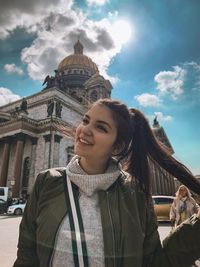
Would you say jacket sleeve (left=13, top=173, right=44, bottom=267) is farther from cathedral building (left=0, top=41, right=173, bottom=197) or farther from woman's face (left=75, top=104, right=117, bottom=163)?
cathedral building (left=0, top=41, right=173, bottom=197)

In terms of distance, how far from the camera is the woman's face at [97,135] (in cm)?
176

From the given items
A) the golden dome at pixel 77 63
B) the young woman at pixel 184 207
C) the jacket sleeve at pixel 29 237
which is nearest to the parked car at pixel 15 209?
the young woman at pixel 184 207

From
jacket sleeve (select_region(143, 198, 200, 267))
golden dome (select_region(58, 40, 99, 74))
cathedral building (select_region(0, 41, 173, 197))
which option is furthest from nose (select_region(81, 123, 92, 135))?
golden dome (select_region(58, 40, 99, 74))

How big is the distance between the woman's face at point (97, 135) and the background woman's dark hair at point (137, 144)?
0.06 metres

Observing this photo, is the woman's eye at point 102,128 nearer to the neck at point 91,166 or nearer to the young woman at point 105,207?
the young woman at point 105,207

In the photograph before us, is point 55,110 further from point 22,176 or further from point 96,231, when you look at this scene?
point 96,231

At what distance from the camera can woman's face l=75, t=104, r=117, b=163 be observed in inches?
69.4

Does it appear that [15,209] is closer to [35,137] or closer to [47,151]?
[47,151]

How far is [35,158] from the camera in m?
29.1

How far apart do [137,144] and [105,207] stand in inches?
23.0

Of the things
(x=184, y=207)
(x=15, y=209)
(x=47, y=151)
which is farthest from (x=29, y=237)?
(x=47, y=151)


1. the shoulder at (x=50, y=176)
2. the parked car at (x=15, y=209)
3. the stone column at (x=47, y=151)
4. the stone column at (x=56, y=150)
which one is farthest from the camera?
the stone column at (x=56, y=150)

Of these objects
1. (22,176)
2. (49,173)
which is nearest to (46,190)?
(49,173)

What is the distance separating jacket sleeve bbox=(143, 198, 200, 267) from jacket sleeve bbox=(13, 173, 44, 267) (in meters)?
0.70
